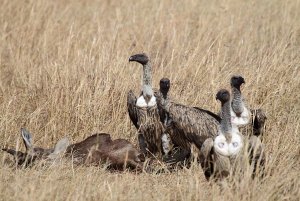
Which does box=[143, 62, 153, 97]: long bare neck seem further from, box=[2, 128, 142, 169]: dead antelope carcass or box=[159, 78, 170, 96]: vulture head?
box=[2, 128, 142, 169]: dead antelope carcass

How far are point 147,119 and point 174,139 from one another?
335 millimetres

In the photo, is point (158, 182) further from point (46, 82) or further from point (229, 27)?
point (229, 27)

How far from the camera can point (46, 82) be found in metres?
7.91

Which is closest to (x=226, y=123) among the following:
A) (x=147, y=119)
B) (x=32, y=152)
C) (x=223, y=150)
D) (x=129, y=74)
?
(x=223, y=150)

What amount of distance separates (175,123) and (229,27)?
2.59m

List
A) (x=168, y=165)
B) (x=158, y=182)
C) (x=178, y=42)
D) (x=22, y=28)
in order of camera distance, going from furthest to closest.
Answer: (x=22, y=28) < (x=178, y=42) < (x=168, y=165) < (x=158, y=182)

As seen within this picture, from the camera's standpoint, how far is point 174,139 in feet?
24.4

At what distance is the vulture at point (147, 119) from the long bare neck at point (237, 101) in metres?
0.83

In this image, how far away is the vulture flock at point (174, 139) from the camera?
5996 mm

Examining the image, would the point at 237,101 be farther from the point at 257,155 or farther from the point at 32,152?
the point at 32,152

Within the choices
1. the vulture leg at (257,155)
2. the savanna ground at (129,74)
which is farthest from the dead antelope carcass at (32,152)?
the vulture leg at (257,155)

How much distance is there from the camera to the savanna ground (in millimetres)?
5816

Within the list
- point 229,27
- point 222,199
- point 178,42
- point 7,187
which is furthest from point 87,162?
point 229,27

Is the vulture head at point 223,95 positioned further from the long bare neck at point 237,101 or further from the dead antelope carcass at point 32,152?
the dead antelope carcass at point 32,152
